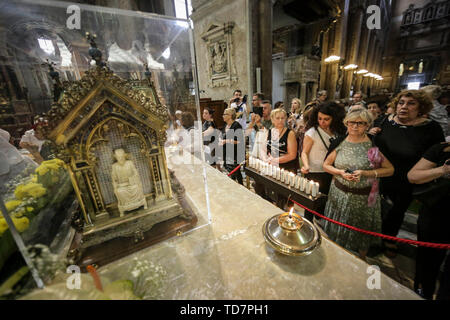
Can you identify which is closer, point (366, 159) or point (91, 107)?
point (91, 107)

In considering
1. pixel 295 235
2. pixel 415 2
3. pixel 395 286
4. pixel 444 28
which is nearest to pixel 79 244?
pixel 295 235

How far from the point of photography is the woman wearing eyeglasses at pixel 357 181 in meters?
2.03

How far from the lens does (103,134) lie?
4.58 feet

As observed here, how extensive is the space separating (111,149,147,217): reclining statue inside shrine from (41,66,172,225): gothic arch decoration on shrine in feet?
0.21

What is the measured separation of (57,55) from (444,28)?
38.4 metres

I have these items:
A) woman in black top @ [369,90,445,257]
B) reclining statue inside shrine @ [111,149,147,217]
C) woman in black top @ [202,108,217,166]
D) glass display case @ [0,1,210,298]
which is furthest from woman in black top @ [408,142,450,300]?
woman in black top @ [202,108,217,166]

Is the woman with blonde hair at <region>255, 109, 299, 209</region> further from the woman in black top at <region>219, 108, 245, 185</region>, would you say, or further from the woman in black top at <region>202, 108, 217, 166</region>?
the woman in black top at <region>202, 108, 217, 166</region>

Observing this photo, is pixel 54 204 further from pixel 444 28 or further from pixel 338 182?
pixel 444 28

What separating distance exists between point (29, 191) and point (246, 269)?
1.74 metres

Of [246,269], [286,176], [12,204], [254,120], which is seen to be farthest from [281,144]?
[12,204]

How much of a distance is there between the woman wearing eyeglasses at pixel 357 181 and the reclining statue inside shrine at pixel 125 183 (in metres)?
2.28

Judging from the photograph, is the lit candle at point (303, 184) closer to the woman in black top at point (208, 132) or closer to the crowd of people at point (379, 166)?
the crowd of people at point (379, 166)

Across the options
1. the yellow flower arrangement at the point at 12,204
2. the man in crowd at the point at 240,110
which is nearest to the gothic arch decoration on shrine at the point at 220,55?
the man in crowd at the point at 240,110

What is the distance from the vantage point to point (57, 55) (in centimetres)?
163
